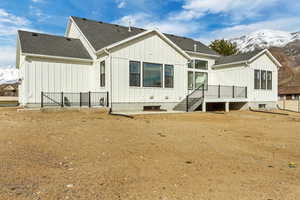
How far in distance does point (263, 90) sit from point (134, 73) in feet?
40.0

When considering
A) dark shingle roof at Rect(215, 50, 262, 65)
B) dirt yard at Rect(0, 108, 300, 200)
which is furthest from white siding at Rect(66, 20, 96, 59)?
dark shingle roof at Rect(215, 50, 262, 65)

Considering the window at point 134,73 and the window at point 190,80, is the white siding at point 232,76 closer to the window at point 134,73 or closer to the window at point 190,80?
the window at point 190,80

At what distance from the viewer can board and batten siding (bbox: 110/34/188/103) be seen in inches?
515

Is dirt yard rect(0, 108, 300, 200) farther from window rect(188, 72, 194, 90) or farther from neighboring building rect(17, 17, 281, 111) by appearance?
window rect(188, 72, 194, 90)

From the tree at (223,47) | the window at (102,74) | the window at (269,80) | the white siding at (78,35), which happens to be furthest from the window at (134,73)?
the tree at (223,47)

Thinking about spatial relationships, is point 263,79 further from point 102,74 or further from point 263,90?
point 102,74

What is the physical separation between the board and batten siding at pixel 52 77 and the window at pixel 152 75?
13.4 feet

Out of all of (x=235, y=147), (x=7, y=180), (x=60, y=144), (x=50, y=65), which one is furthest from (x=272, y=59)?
(x=7, y=180)

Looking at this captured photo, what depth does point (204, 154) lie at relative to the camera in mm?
4578

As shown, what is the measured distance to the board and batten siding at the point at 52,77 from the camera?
12.7m

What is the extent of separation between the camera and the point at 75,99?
549 inches

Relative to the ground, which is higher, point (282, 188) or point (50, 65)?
point (50, 65)

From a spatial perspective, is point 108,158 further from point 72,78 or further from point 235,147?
point 72,78

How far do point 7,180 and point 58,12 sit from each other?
66.6ft
